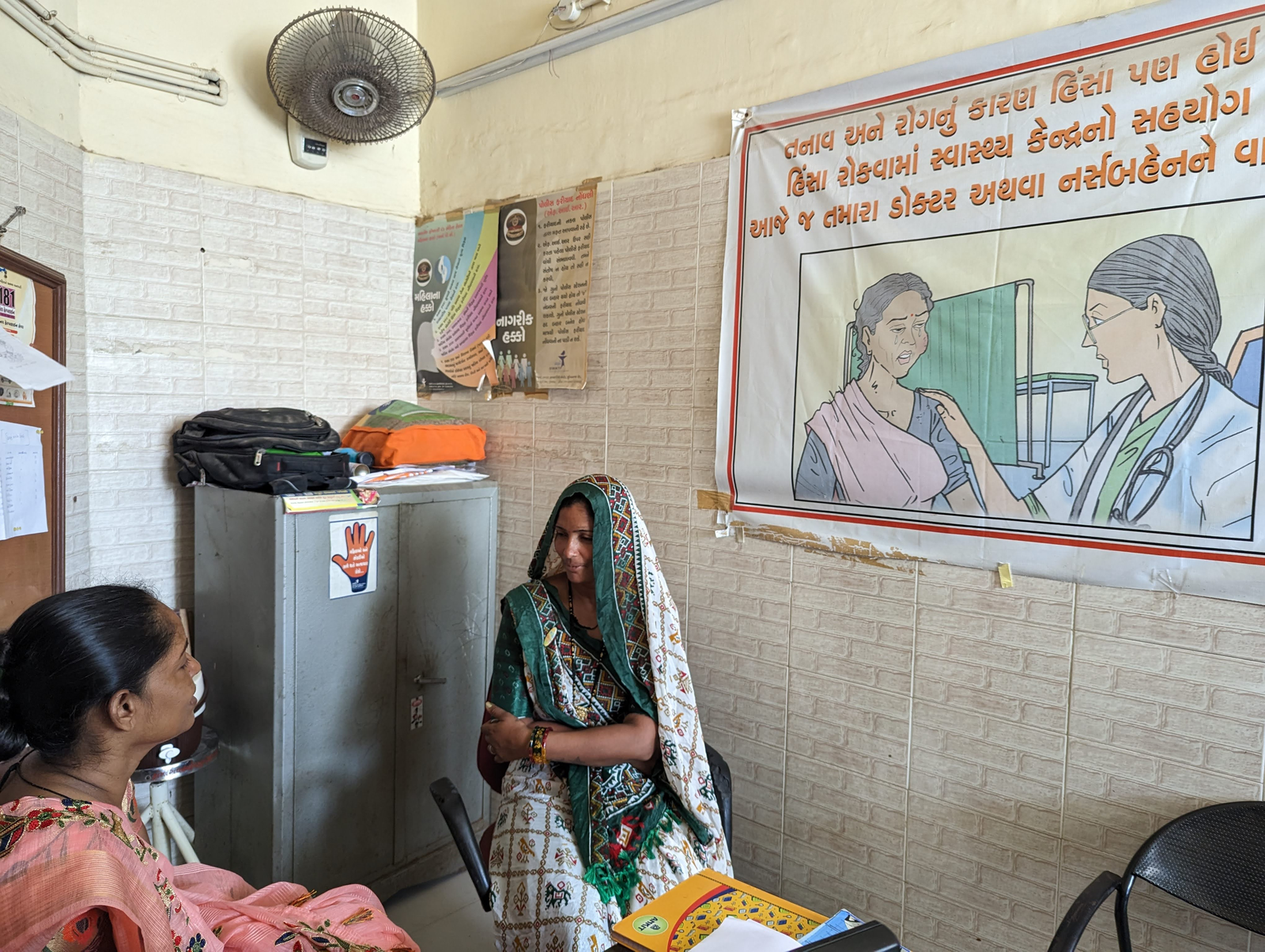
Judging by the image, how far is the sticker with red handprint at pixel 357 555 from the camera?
258 centimetres

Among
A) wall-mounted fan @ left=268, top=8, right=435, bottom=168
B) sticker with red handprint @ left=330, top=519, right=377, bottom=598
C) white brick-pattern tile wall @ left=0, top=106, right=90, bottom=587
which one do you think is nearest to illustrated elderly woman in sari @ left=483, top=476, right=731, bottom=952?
sticker with red handprint @ left=330, top=519, right=377, bottom=598

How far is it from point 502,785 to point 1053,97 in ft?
6.91

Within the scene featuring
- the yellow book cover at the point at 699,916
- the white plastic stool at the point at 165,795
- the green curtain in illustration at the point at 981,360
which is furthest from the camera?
the white plastic stool at the point at 165,795

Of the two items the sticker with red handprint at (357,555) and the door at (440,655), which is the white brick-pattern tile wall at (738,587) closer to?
the door at (440,655)

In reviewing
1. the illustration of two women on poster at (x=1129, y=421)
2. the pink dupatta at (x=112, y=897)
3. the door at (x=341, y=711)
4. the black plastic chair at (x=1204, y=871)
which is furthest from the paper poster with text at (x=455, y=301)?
the black plastic chair at (x=1204, y=871)

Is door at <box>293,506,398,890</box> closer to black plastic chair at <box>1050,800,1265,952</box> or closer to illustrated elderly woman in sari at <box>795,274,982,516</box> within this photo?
illustrated elderly woman in sari at <box>795,274,982,516</box>

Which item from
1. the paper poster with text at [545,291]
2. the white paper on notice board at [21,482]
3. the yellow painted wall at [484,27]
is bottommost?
the white paper on notice board at [21,482]

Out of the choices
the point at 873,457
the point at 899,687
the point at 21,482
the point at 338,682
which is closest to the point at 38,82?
the point at 21,482

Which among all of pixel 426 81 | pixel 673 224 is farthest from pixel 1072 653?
pixel 426 81

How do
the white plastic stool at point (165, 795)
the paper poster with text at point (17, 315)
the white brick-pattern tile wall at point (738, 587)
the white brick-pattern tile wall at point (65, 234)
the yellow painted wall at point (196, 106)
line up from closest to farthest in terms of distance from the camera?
the white brick-pattern tile wall at point (738, 587) < the paper poster with text at point (17, 315) < the white brick-pattern tile wall at point (65, 234) < the white plastic stool at point (165, 795) < the yellow painted wall at point (196, 106)

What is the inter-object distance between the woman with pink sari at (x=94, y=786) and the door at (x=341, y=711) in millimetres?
930

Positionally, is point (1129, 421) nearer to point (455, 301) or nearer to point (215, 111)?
point (455, 301)

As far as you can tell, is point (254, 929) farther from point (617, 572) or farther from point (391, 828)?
point (391, 828)

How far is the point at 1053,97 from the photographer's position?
179 cm
